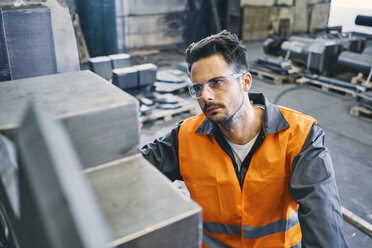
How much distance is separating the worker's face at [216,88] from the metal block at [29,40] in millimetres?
909

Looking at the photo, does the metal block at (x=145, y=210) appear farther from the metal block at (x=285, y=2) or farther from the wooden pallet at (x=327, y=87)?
the metal block at (x=285, y=2)

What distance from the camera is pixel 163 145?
7.15ft

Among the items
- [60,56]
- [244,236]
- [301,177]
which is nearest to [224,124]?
[301,177]

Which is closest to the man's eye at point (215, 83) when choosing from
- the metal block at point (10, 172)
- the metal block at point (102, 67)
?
the metal block at point (10, 172)

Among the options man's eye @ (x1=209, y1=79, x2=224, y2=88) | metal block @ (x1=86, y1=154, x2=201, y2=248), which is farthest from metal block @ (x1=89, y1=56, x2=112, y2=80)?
metal block @ (x1=86, y1=154, x2=201, y2=248)

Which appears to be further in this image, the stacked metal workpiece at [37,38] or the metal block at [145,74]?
the metal block at [145,74]

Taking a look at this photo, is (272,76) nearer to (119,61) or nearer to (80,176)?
(119,61)

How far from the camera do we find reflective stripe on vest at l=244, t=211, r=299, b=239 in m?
1.96

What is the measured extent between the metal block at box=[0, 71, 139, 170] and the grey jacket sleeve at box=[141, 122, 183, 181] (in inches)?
40.9

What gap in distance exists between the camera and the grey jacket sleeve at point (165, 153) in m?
2.14

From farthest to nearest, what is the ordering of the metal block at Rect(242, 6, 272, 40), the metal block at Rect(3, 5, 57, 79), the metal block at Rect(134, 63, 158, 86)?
the metal block at Rect(242, 6, 272, 40) < the metal block at Rect(134, 63, 158, 86) < the metal block at Rect(3, 5, 57, 79)

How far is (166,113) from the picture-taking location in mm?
5426

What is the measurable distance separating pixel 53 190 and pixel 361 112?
6.27 meters

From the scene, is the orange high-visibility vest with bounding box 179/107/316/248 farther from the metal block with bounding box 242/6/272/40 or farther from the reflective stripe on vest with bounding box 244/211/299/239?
the metal block with bounding box 242/6/272/40
